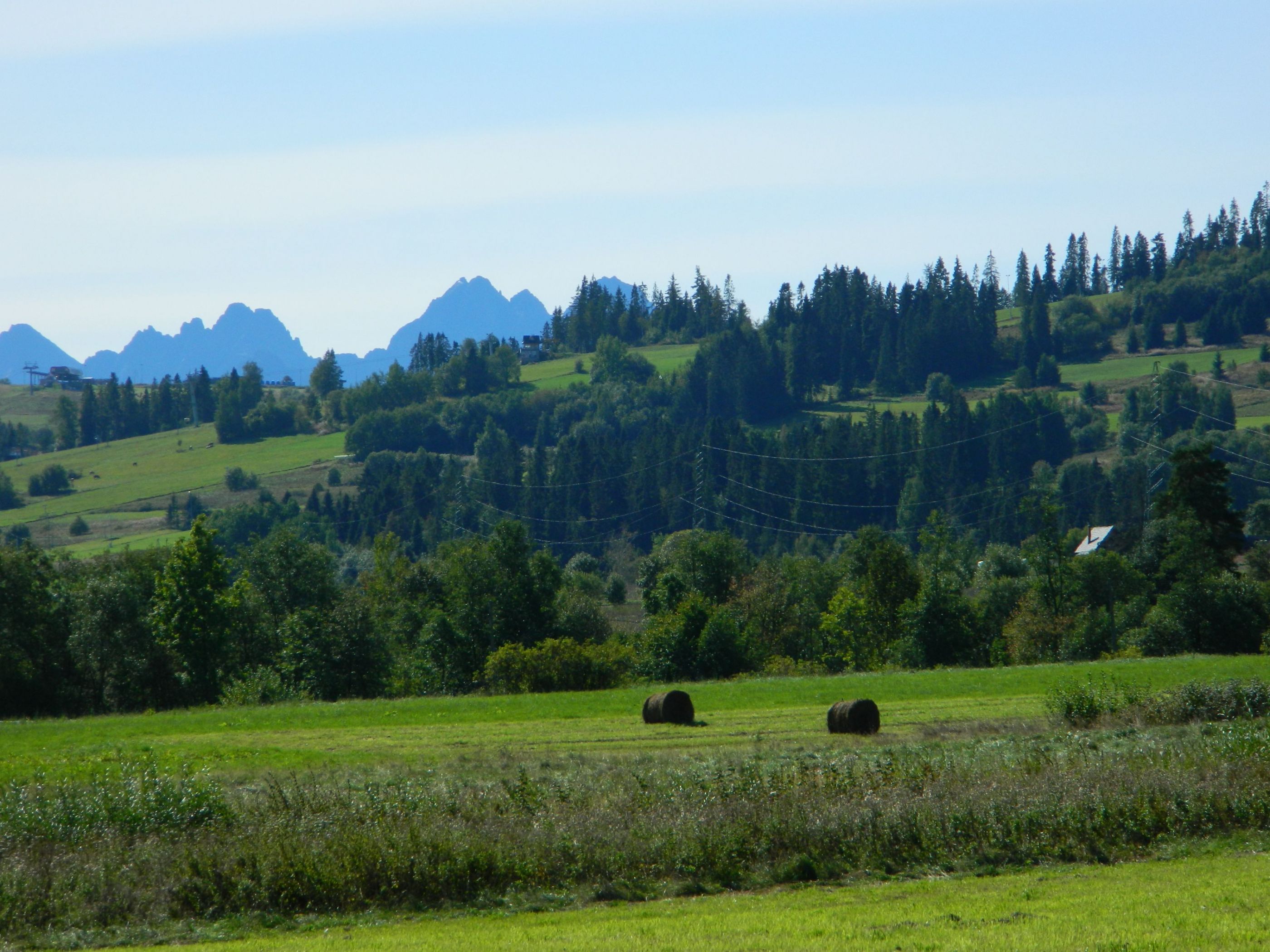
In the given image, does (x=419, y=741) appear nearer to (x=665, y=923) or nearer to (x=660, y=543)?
(x=665, y=923)

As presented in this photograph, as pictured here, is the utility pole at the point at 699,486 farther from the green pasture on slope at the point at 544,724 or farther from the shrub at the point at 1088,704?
the shrub at the point at 1088,704

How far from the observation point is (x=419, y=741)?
37281 millimetres

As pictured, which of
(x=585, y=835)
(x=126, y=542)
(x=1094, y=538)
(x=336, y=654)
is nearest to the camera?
(x=585, y=835)

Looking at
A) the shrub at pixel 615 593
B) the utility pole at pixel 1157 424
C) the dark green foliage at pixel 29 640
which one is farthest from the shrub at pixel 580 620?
the utility pole at pixel 1157 424

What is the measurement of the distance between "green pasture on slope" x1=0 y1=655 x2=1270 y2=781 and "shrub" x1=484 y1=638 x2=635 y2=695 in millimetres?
4681

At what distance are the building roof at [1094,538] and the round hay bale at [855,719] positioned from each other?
106006 mm

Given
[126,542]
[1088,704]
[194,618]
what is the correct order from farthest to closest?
[126,542]
[194,618]
[1088,704]

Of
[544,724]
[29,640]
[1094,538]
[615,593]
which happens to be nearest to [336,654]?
[29,640]

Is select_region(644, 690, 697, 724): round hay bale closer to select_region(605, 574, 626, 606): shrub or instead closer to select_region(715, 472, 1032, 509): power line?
select_region(605, 574, 626, 606): shrub

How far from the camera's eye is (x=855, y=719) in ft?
116

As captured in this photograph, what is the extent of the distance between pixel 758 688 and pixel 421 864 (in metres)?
30.9

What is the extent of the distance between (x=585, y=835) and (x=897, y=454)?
588ft

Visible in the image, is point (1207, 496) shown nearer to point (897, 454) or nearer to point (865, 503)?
point (865, 503)

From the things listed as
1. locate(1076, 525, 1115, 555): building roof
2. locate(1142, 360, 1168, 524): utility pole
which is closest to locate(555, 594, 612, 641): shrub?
locate(1076, 525, 1115, 555): building roof
